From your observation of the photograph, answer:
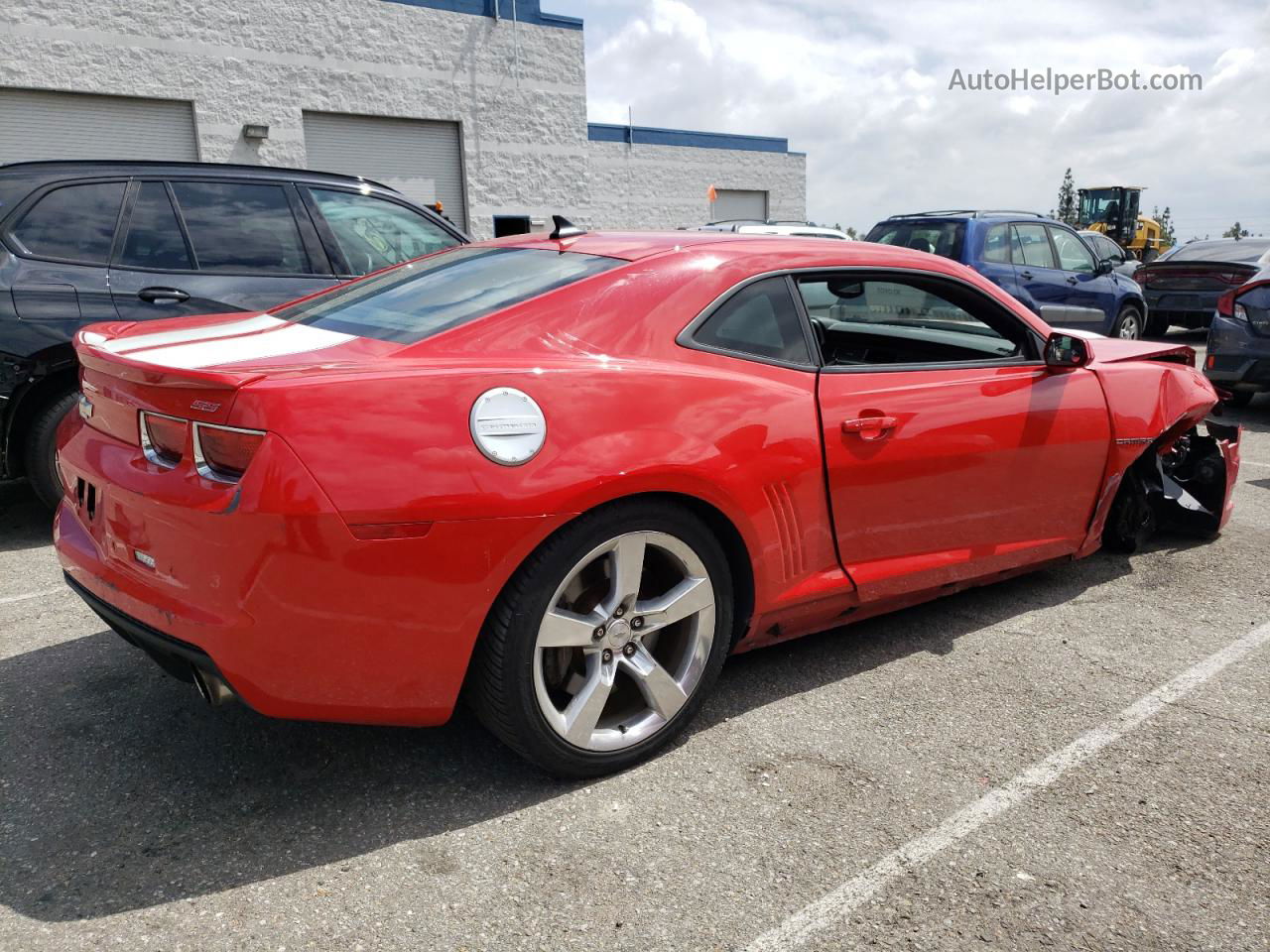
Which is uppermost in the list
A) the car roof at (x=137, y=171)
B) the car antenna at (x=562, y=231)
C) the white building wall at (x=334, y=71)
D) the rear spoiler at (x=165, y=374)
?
the white building wall at (x=334, y=71)

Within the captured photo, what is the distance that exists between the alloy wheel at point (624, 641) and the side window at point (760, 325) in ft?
2.17

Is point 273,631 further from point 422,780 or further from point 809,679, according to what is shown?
point 809,679

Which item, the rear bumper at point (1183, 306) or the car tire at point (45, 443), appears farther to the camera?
the rear bumper at point (1183, 306)

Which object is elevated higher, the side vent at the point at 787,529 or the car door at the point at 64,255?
the car door at the point at 64,255

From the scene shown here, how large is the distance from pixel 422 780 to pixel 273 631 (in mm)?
730

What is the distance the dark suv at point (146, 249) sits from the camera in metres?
4.80

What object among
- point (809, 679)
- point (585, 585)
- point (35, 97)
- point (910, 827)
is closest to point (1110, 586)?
point (809, 679)

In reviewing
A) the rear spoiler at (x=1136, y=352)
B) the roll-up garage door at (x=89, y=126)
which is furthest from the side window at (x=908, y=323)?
the roll-up garage door at (x=89, y=126)

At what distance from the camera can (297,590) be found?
7.41ft

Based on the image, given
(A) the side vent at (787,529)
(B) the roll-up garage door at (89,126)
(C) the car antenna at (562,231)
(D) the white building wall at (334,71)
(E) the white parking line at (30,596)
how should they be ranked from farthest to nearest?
(D) the white building wall at (334,71)
(B) the roll-up garage door at (89,126)
(E) the white parking line at (30,596)
(C) the car antenna at (562,231)
(A) the side vent at (787,529)

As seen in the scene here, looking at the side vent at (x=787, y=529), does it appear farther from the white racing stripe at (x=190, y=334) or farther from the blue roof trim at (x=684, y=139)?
the blue roof trim at (x=684, y=139)

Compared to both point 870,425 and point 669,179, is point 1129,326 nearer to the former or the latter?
point 870,425

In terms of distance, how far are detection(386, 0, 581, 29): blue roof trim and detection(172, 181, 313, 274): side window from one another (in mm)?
14075

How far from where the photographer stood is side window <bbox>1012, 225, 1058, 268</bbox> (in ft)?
34.7
